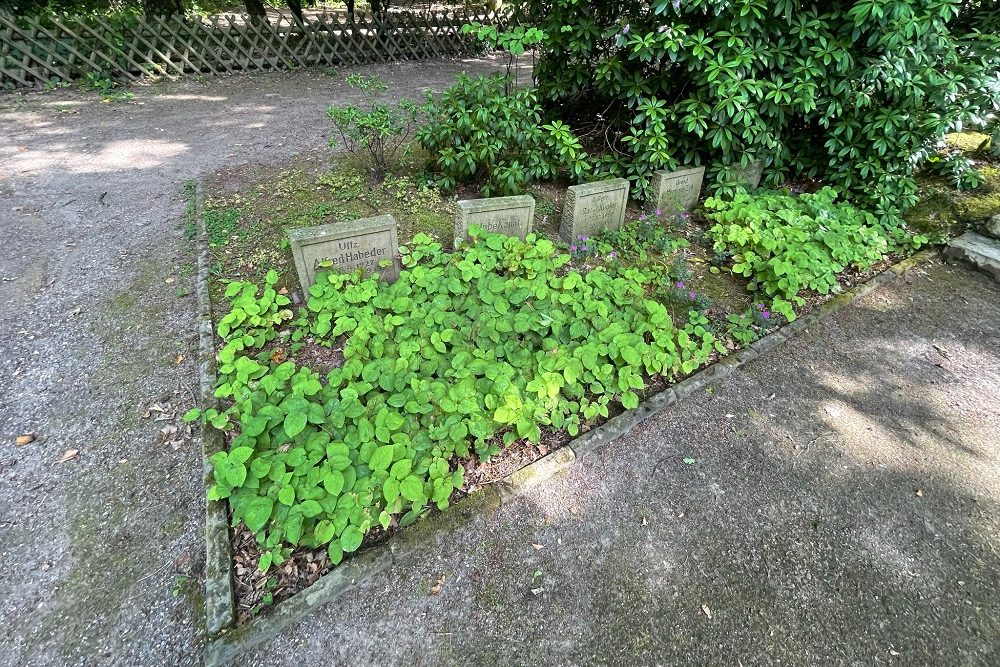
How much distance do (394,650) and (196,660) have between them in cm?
73

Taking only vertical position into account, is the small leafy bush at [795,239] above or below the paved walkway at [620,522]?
above

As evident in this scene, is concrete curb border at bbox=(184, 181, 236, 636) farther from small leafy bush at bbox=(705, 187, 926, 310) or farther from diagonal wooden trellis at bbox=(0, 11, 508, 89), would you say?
diagonal wooden trellis at bbox=(0, 11, 508, 89)

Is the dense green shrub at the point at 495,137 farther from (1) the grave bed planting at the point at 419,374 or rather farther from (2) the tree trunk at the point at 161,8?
(2) the tree trunk at the point at 161,8

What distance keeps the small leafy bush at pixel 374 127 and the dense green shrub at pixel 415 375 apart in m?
1.69

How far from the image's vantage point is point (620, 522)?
2258 mm

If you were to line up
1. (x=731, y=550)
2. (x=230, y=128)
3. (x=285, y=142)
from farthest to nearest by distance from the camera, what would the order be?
(x=230, y=128) → (x=285, y=142) → (x=731, y=550)

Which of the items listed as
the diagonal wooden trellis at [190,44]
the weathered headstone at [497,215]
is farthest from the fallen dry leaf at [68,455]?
the diagonal wooden trellis at [190,44]

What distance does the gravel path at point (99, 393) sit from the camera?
6.06ft

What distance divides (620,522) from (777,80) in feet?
13.6

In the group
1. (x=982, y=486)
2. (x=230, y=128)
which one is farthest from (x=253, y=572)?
(x=230, y=128)

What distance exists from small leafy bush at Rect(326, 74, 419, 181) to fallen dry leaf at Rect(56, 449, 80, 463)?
10.7ft

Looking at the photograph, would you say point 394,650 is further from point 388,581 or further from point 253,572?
point 253,572

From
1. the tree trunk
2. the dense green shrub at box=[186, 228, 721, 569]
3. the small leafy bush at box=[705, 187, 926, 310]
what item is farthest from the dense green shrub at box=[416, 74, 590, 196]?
the tree trunk

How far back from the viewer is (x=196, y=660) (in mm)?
1725
